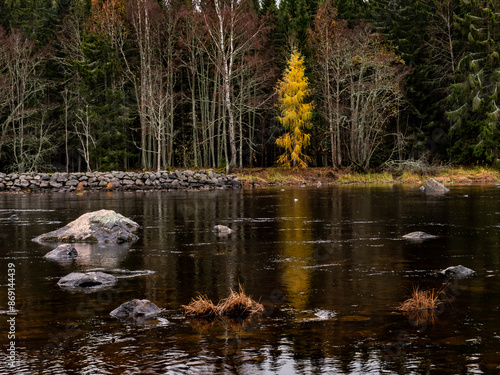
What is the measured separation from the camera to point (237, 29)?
50094 mm

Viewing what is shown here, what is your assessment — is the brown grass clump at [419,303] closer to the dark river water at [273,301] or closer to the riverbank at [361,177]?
the dark river water at [273,301]

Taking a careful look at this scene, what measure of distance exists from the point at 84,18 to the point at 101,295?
48.7 m

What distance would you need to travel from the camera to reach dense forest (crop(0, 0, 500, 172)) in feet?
157

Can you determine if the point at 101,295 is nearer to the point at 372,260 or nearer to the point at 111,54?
the point at 372,260

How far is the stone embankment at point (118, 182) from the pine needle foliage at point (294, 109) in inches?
431

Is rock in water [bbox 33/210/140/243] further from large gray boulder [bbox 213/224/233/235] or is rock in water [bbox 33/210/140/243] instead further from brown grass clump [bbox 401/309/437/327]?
brown grass clump [bbox 401/309/437/327]

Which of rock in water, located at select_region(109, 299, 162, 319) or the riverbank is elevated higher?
the riverbank

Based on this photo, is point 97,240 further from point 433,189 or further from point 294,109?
point 294,109

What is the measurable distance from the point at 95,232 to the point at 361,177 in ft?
109

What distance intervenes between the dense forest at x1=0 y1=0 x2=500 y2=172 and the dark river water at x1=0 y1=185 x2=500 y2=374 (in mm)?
31324

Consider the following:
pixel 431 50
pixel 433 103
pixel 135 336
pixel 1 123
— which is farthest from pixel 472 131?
pixel 135 336

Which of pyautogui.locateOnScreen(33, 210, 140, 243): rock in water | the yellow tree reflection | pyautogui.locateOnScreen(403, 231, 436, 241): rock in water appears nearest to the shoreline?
the yellow tree reflection

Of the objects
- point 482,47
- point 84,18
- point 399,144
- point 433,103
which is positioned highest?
point 84,18

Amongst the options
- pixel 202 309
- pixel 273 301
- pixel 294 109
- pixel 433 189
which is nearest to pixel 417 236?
pixel 273 301
